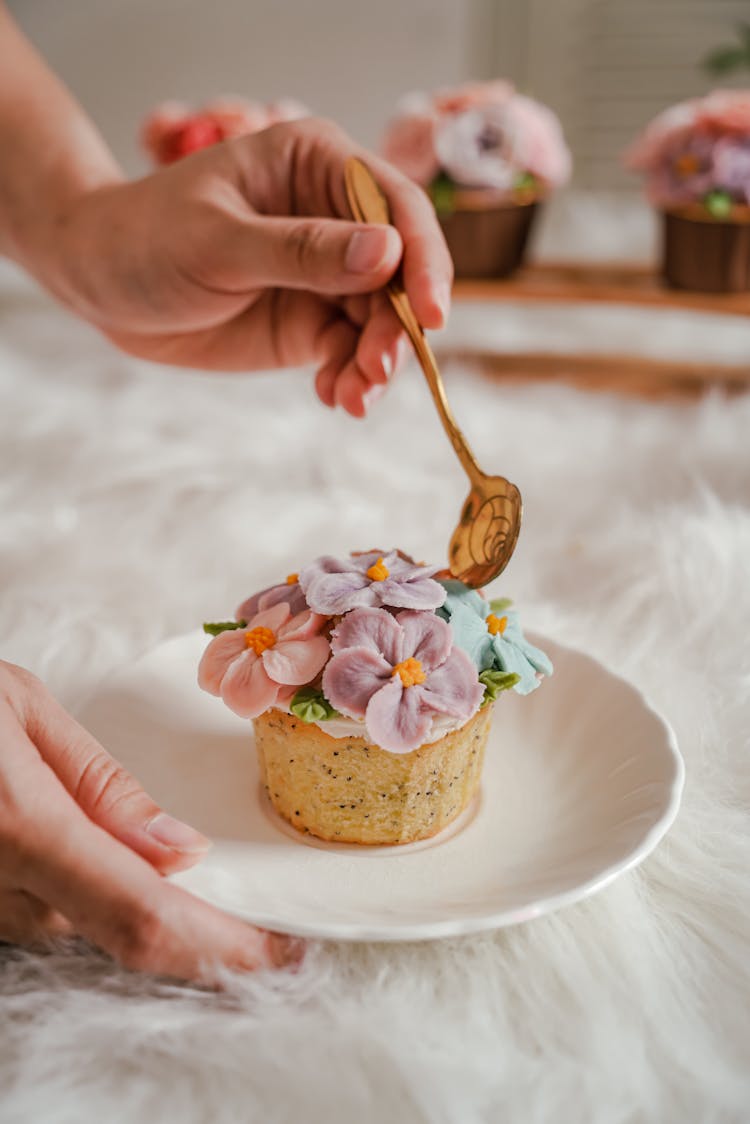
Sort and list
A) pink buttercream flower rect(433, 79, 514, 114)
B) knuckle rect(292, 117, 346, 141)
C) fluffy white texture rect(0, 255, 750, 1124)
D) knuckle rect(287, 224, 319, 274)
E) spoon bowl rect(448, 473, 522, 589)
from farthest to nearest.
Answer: pink buttercream flower rect(433, 79, 514, 114)
knuckle rect(292, 117, 346, 141)
knuckle rect(287, 224, 319, 274)
spoon bowl rect(448, 473, 522, 589)
fluffy white texture rect(0, 255, 750, 1124)

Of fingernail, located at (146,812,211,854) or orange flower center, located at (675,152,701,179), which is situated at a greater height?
orange flower center, located at (675,152,701,179)

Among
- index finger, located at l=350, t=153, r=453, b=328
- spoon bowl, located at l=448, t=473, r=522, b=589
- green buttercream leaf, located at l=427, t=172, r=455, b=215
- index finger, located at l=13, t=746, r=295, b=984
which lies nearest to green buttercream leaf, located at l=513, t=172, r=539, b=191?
green buttercream leaf, located at l=427, t=172, r=455, b=215

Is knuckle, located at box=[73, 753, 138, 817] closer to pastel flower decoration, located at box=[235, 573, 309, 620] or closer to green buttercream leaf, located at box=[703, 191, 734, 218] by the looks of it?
pastel flower decoration, located at box=[235, 573, 309, 620]

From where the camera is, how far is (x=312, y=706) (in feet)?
2.09

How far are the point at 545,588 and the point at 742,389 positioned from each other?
71cm

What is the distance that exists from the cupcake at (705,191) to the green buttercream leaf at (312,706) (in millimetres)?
1167

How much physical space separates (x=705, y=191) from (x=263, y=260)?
90cm

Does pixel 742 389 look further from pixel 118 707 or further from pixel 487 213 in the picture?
pixel 118 707

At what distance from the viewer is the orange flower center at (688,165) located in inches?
62.3

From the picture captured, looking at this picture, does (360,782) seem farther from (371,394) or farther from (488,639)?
(371,394)

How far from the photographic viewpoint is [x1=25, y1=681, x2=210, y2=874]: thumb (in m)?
0.59

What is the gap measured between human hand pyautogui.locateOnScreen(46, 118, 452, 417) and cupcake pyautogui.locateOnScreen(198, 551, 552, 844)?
11.4 inches

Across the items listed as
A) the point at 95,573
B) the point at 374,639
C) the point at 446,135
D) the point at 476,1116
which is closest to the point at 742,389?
the point at 446,135

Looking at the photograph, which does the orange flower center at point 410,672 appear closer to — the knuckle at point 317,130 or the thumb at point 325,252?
the thumb at point 325,252
